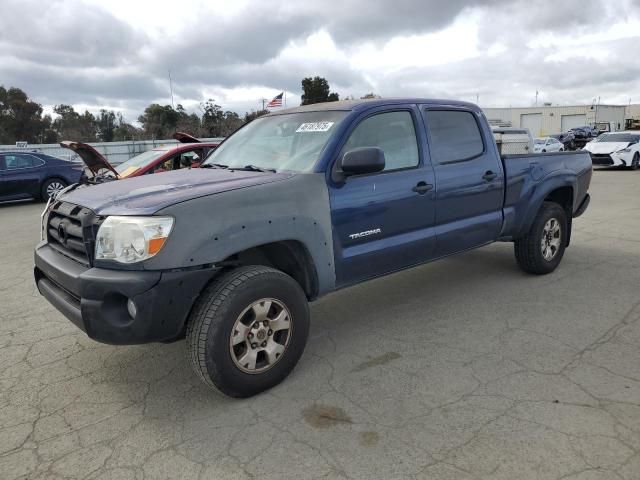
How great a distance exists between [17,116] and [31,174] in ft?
132

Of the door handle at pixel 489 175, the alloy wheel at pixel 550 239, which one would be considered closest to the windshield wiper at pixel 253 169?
the door handle at pixel 489 175

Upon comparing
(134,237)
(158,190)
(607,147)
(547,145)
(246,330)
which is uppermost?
(158,190)

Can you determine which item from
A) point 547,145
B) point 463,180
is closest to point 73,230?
point 463,180

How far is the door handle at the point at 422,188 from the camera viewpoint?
385 cm

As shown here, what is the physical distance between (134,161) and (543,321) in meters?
7.35

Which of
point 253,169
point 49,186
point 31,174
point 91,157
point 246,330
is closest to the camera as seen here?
point 246,330

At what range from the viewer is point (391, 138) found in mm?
3887

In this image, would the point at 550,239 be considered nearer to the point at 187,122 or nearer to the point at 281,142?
the point at 281,142

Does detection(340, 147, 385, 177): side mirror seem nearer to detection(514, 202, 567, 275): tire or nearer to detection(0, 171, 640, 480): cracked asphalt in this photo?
detection(0, 171, 640, 480): cracked asphalt

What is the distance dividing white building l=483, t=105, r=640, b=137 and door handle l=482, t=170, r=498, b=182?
63810mm

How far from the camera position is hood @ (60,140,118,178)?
715 centimetres

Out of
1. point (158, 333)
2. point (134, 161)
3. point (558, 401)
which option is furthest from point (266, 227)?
point (134, 161)

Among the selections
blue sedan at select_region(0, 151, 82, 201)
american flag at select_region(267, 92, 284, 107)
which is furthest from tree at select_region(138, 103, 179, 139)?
blue sedan at select_region(0, 151, 82, 201)

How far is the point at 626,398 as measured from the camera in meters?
2.92
